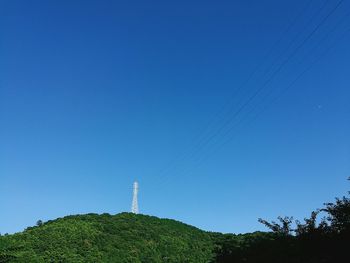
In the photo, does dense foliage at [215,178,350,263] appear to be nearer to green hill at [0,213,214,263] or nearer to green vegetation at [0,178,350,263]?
green vegetation at [0,178,350,263]

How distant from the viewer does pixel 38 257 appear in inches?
1651

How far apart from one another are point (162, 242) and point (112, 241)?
6.26 m

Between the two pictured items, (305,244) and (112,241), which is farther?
(112,241)

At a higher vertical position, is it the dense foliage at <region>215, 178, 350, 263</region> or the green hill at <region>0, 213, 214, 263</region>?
the green hill at <region>0, 213, 214, 263</region>

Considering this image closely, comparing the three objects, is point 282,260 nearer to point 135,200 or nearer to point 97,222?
point 97,222

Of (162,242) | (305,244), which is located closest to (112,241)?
(162,242)

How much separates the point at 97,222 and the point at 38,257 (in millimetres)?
12642

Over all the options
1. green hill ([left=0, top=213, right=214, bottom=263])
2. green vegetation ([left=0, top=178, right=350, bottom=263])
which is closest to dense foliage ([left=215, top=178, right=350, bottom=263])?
green vegetation ([left=0, top=178, right=350, bottom=263])

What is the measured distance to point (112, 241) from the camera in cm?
4950

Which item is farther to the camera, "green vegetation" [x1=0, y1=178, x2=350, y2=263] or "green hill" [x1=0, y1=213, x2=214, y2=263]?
"green hill" [x1=0, y1=213, x2=214, y2=263]

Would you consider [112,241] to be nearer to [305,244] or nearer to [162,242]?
[162,242]

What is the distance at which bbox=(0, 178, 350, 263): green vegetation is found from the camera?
21.2 meters

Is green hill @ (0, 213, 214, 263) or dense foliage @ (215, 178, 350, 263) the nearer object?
dense foliage @ (215, 178, 350, 263)

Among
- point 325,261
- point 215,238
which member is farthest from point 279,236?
point 215,238
